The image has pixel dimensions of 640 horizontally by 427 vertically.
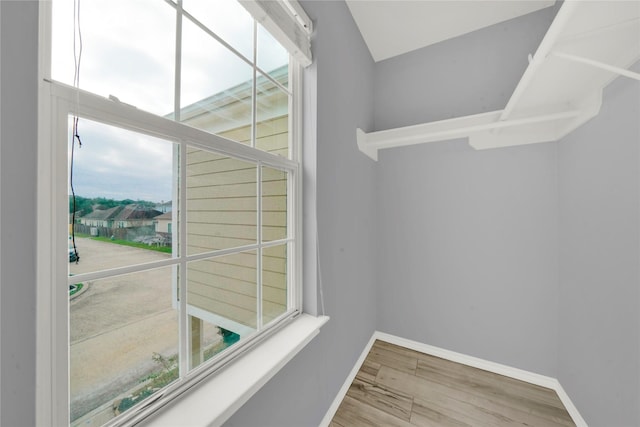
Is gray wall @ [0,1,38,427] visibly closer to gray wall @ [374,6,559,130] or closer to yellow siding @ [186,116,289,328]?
yellow siding @ [186,116,289,328]

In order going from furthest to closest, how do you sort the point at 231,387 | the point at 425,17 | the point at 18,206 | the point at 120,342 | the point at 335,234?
the point at 425,17 < the point at 335,234 < the point at 231,387 < the point at 120,342 < the point at 18,206

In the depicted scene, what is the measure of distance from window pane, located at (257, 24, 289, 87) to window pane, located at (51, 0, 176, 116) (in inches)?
16.4

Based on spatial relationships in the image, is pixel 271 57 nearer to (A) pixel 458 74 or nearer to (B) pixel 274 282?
(B) pixel 274 282

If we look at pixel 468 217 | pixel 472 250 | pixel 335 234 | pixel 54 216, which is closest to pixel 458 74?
pixel 468 217

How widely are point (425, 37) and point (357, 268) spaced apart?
2.17m

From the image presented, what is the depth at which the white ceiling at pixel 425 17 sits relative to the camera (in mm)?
1743

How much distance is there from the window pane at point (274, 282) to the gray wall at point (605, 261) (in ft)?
5.44

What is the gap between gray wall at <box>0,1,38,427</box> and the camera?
415 millimetres

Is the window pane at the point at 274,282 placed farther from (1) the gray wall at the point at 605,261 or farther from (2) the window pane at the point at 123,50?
(1) the gray wall at the point at 605,261

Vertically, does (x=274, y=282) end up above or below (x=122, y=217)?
below

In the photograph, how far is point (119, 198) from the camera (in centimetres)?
64

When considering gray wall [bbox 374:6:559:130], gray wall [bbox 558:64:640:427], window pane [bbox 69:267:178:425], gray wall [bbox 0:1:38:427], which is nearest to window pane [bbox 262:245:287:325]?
window pane [bbox 69:267:178:425]

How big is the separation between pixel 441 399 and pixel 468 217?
141 cm

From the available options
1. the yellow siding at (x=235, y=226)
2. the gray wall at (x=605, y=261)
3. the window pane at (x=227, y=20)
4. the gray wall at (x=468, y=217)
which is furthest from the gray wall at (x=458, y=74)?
the window pane at (x=227, y=20)
